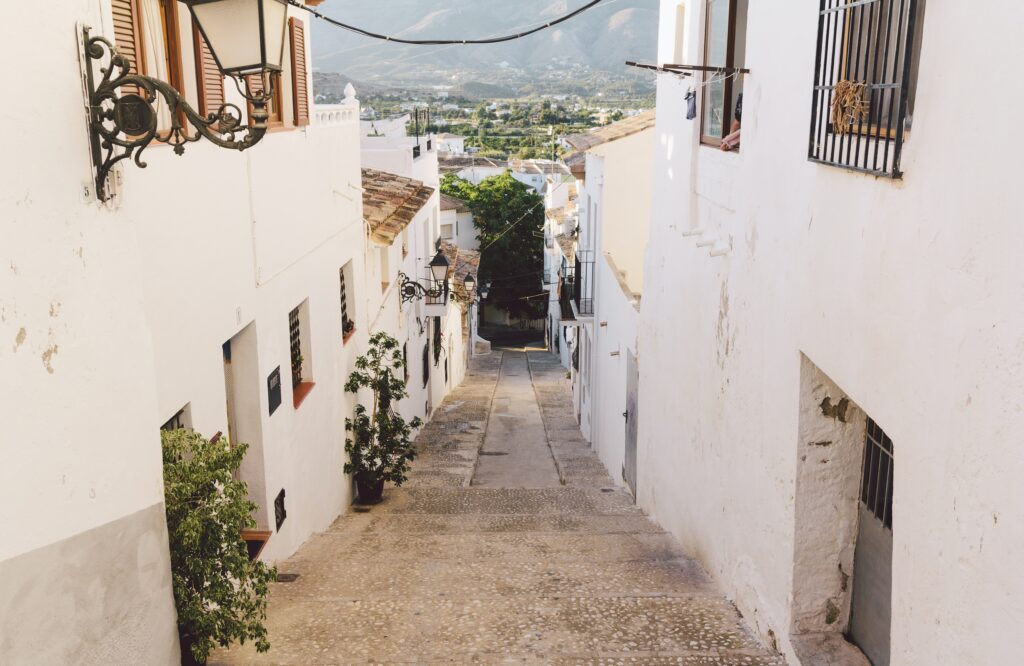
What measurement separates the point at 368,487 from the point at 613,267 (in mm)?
5748

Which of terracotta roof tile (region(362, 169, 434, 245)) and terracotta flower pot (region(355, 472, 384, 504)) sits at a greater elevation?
terracotta roof tile (region(362, 169, 434, 245))

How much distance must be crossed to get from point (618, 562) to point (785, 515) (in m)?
2.57

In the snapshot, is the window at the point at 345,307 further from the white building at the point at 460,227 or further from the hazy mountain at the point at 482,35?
the hazy mountain at the point at 482,35

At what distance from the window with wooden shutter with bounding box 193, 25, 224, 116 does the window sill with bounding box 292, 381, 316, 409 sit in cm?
314

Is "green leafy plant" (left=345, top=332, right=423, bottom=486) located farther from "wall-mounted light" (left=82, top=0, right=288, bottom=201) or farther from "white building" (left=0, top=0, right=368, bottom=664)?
"wall-mounted light" (left=82, top=0, right=288, bottom=201)

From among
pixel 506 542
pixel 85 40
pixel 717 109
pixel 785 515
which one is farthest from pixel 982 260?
pixel 506 542

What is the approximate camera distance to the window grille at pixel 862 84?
3898 millimetres

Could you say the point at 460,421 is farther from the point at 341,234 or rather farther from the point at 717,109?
the point at 717,109

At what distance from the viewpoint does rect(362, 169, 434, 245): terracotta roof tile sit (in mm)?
13797

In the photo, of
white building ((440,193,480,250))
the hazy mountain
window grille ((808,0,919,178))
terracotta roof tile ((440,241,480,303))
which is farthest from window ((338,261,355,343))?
the hazy mountain

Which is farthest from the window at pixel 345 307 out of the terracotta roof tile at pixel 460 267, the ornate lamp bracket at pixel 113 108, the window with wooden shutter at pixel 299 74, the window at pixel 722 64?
the terracotta roof tile at pixel 460 267

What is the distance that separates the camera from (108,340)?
362 cm

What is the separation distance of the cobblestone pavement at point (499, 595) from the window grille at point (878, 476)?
3.78 feet

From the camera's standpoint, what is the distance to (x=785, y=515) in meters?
5.46
